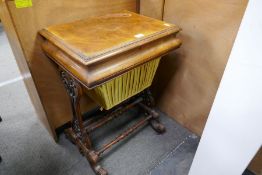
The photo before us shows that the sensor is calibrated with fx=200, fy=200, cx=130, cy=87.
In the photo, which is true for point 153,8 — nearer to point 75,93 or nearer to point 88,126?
point 75,93

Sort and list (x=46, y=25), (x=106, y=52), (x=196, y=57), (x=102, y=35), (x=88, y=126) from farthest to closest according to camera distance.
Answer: (x=88, y=126) → (x=196, y=57) → (x=46, y=25) → (x=102, y=35) → (x=106, y=52)

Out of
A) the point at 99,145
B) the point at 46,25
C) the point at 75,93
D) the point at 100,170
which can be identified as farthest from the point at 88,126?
the point at 46,25

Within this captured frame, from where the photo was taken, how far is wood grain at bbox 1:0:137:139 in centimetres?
91

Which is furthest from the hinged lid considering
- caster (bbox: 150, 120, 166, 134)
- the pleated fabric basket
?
caster (bbox: 150, 120, 166, 134)

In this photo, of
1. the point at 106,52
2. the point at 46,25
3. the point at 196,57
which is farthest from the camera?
the point at 196,57

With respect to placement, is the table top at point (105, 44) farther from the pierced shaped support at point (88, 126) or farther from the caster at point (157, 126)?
the caster at point (157, 126)

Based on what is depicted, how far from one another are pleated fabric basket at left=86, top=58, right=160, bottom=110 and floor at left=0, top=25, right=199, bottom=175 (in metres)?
0.42

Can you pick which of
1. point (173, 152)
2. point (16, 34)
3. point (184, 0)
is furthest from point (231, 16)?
point (16, 34)

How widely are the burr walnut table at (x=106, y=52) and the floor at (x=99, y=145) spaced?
152 mm

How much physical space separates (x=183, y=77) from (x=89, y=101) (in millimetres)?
659

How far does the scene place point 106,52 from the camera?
73 cm

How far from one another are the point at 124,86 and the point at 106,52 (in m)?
0.32

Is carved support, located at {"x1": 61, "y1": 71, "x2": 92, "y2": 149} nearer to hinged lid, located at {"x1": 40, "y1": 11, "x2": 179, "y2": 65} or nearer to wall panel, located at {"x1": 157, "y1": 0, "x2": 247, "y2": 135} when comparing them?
hinged lid, located at {"x1": 40, "y1": 11, "x2": 179, "y2": 65}

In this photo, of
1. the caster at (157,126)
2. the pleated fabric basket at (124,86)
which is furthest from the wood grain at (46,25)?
the caster at (157,126)
